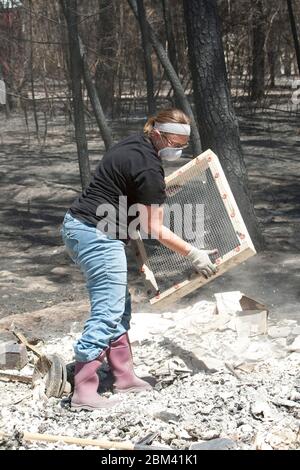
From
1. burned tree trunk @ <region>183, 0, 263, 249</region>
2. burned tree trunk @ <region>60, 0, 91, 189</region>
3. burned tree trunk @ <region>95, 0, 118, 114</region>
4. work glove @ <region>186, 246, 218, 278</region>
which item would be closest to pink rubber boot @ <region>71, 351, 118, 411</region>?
work glove @ <region>186, 246, 218, 278</region>

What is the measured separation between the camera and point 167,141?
4.38 meters

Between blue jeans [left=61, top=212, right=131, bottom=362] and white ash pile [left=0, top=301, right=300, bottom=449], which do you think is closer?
white ash pile [left=0, top=301, right=300, bottom=449]

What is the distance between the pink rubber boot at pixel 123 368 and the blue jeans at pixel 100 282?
232 mm

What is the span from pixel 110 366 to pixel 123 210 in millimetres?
987

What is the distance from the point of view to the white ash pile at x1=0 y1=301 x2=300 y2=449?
3990 mm

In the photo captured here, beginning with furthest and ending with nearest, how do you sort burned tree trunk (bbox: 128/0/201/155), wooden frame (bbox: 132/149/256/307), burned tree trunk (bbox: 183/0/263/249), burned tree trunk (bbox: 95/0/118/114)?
burned tree trunk (bbox: 95/0/118/114) < burned tree trunk (bbox: 128/0/201/155) < burned tree trunk (bbox: 183/0/263/249) < wooden frame (bbox: 132/149/256/307)

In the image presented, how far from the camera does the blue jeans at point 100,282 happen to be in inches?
171

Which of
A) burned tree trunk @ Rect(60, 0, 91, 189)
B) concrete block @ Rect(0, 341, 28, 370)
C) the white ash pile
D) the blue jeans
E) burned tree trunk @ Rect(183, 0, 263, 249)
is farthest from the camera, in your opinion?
burned tree trunk @ Rect(60, 0, 91, 189)

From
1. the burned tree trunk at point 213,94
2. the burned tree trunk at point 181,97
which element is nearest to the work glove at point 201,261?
the burned tree trunk at point 213,94

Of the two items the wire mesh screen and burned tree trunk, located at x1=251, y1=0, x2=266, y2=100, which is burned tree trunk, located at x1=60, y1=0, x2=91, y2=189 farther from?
burned tree trunk, located at x1=251, y1=0, x2=266, y2=100

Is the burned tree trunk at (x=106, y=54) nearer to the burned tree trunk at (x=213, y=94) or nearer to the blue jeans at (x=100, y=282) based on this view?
the burned tree trunk at (x=213, y=94)

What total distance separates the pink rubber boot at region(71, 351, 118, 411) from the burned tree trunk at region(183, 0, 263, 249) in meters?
3.76
